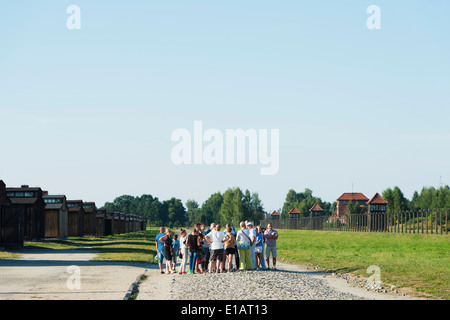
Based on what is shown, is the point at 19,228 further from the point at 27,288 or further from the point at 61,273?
the point at 27,288

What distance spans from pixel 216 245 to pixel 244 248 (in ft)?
4.80

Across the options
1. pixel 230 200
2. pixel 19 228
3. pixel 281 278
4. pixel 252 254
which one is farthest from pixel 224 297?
pixel 230 200

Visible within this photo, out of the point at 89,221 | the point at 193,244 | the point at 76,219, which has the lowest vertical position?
the point at 89,221

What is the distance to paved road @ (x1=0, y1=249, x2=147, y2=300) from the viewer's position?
1753cm

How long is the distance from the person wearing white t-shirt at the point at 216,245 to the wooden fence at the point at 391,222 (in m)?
31.8

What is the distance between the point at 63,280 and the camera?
21891mm

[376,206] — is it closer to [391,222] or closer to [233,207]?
[391,222]

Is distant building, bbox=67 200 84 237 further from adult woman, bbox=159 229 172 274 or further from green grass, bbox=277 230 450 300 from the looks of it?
adult woman, bbox=159 229 172 274

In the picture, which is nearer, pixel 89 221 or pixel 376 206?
pixel 89 221

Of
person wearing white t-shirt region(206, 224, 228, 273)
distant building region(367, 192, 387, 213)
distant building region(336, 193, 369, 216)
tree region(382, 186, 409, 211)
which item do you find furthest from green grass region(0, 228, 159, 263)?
distant building region(336, 193, 369, 216)

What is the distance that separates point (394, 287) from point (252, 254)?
298 inches

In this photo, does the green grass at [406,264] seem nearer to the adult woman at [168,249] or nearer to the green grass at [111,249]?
the adult woman at [168,249]

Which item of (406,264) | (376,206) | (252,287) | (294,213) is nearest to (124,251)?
(406,264)
